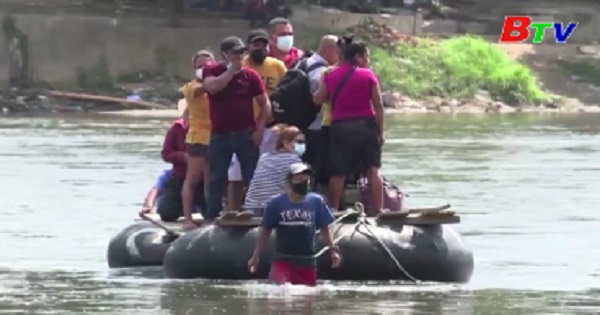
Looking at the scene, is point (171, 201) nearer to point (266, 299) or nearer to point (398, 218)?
point (398, 218)

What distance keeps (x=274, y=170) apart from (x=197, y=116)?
162 cm

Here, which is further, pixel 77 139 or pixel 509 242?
pixel 77 139

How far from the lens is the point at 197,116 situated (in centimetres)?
1873

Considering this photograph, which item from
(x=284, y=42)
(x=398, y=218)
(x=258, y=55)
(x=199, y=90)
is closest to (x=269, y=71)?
(x=258, y=55)

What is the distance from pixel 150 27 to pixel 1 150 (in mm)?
21366

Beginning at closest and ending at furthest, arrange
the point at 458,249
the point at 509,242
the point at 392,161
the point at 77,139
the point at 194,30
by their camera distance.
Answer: the point at 458,249 → the point at 509,242 → the point at 392,161 → the point at 77,139 → the point at 194,30

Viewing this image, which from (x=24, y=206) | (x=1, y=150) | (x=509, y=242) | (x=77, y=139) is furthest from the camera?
(x=77, y=139)

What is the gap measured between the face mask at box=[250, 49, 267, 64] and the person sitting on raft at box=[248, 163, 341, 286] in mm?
2223

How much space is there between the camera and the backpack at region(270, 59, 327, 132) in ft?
59.9

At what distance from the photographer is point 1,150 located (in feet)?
132

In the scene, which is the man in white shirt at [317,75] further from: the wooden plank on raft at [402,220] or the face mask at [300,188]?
the face mask at [300,188]

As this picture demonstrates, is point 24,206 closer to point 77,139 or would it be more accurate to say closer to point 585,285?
point 585,285

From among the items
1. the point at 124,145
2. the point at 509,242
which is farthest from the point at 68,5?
the point at 509,242

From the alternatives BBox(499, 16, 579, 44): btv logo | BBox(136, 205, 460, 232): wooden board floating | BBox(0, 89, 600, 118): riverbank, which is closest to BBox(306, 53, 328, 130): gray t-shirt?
BBox(136, 205, 460, 232): wooden board floating
